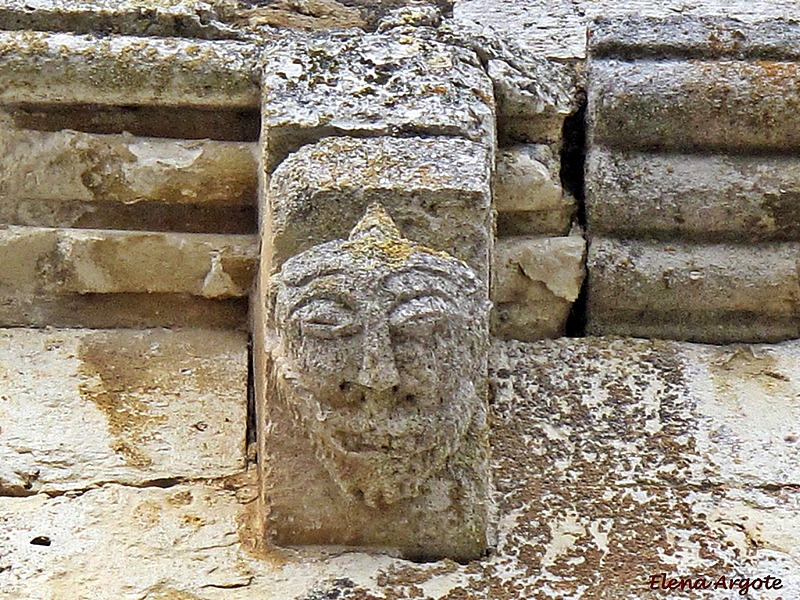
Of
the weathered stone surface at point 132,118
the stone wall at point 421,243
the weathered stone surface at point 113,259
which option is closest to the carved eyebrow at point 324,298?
the stone wall at point 421,243

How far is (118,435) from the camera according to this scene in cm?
193

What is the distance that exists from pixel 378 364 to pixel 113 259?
590 mm

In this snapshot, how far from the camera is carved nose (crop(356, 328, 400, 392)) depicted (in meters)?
1.65

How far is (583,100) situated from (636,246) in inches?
9.8

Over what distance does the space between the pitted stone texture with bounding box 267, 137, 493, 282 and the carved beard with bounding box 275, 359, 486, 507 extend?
0.17m

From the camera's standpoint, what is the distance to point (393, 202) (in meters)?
1.79

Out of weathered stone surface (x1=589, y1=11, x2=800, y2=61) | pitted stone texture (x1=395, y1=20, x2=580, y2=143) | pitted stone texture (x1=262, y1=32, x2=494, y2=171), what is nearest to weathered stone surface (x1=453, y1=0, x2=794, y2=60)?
weathered stone surface (x1=589, y1=11, x2=800, y2=61)

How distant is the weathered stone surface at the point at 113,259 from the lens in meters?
2.06

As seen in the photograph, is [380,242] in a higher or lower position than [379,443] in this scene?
higher

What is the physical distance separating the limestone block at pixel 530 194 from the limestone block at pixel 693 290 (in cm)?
7

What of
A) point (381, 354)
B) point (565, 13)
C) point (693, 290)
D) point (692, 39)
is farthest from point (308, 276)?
point (565, 13)

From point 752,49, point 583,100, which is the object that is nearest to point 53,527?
point 583,100

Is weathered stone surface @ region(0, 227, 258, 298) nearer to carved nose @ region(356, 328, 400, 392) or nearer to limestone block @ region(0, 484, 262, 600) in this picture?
limestone block @ region(0, 484, 262, 600)

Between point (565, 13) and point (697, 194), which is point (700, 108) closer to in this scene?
point (697, 194)
